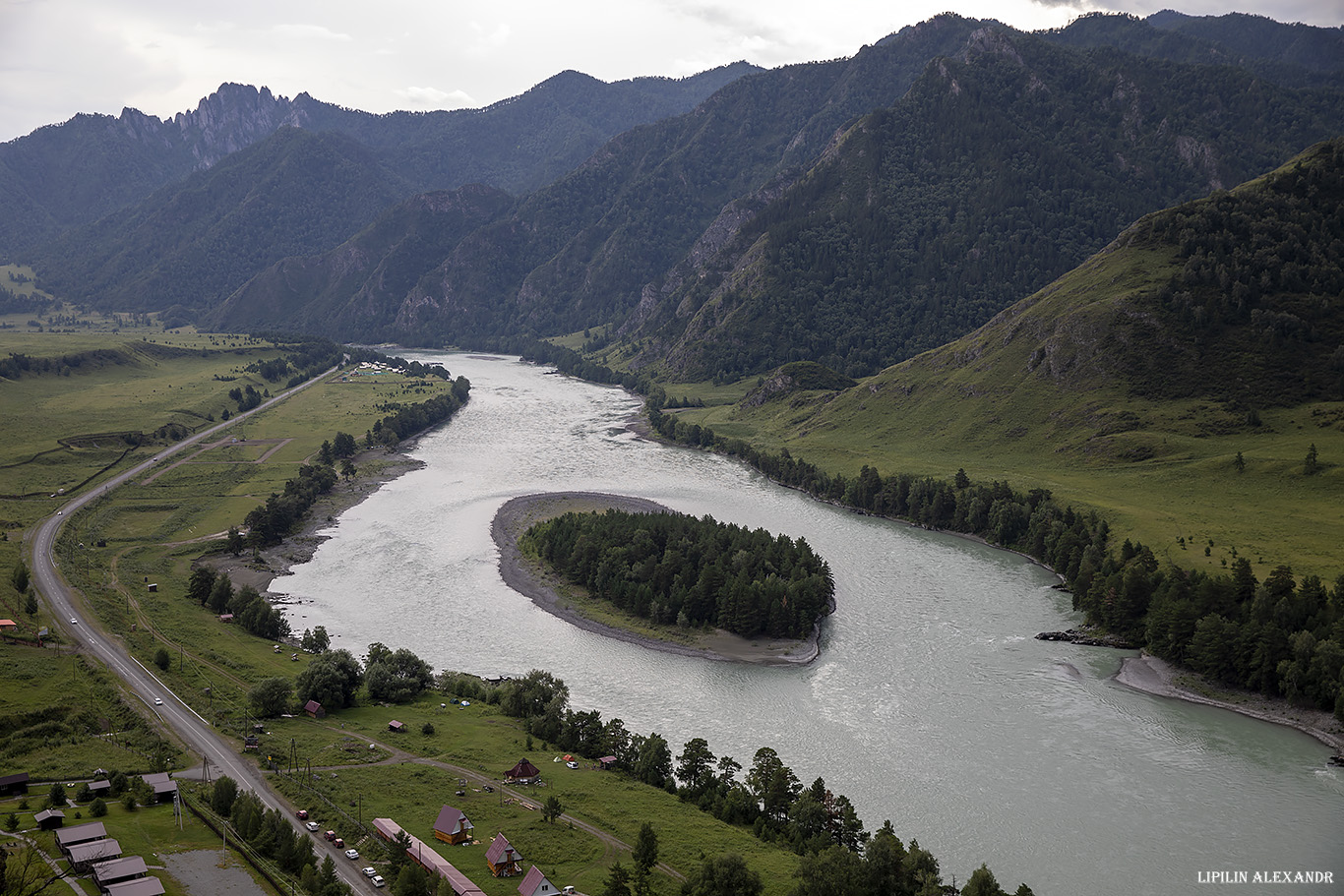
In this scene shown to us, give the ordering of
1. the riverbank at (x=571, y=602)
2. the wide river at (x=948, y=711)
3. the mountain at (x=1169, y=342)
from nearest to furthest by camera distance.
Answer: the wide river at (x=948, y=711)
the riverbank at (x=571, y=602)
the mountain at (x=1169, y=342)

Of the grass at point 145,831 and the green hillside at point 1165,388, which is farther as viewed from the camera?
the green hillside at point 1165,388

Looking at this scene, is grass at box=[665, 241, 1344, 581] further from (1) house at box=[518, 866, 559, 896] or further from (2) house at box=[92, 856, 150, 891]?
(2) house at box=[92, 856, 150, 891]

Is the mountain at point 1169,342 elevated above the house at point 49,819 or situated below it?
above

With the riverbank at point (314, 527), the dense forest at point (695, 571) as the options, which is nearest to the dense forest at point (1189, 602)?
the dense forest at point (695, 571)

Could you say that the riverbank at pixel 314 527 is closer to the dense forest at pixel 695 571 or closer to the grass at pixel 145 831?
the dense forest at pixel 695 571

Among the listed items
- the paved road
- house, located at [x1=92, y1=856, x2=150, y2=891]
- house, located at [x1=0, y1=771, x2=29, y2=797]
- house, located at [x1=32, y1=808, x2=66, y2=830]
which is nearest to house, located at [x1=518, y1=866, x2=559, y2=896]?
the paved road

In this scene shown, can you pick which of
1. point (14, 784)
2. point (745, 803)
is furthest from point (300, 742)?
point (745, 803)

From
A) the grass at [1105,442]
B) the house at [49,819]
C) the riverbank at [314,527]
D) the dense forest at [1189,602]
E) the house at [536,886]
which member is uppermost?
the grass at [1105,442]
